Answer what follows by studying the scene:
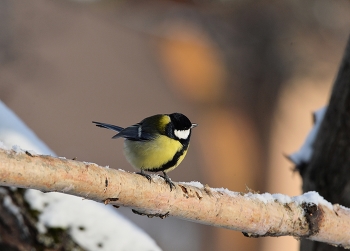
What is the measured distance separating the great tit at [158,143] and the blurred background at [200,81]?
15.9 feet

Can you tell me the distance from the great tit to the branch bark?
796 mm

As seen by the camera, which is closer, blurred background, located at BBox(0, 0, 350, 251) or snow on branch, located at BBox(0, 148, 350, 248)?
snow on branch, located at BBox(0, 148, 350, 248)

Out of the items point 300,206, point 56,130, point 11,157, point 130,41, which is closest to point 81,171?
point 11,157

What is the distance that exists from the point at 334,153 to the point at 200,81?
5.75m

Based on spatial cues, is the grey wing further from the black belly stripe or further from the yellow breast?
the black belly stripe

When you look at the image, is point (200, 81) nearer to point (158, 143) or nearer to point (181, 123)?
point (181, 123)

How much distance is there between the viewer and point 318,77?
8336mm

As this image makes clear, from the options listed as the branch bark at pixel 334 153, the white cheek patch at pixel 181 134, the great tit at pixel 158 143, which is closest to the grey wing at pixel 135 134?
the great tit at pixel 158 143

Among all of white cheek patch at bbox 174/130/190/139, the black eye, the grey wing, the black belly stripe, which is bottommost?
the black belly stripe

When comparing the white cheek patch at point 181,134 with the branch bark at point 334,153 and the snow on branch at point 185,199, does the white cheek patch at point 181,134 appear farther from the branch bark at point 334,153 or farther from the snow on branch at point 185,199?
the branch bark at point 334,153

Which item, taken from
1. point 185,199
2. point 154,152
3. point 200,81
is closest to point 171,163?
point 154,152

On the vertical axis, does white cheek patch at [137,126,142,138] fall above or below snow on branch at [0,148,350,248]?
above

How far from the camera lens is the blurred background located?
7871mm

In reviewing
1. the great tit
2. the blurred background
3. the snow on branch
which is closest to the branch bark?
the snow on branch
